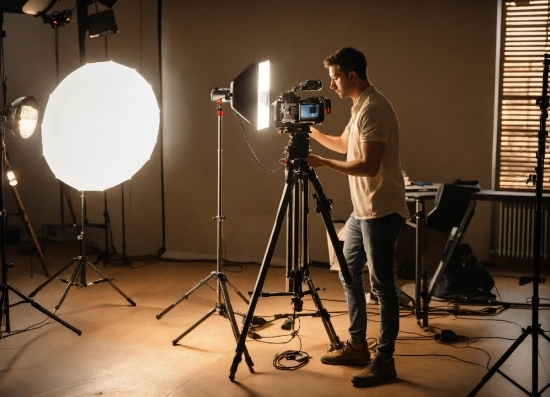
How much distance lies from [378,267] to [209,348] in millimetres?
1167

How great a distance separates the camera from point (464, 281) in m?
4.51

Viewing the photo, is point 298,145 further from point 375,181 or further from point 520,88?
point 520,88

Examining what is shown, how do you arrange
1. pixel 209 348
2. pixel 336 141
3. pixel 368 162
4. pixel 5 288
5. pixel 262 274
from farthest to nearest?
pixel 5 288, pixel 209 348, pixel 336 141, pixel 262 274, pixel 368 162

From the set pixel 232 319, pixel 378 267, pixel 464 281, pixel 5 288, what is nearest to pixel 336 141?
pixel 378 267

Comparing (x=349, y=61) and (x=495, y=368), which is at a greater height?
(x=349, y=61)

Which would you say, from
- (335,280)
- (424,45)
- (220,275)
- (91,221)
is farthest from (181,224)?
(424,45)

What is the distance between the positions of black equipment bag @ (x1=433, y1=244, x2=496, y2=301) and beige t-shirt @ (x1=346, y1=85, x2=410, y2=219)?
1.77 meters

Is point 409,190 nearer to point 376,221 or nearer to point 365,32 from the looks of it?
point 376,221

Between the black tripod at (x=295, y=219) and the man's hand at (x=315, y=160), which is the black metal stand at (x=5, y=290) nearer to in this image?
the black tripod at (x=295, y=219)

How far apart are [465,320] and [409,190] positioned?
0.96 m

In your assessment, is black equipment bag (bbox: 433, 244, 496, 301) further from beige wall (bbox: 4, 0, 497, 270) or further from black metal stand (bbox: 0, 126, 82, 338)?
black metal stand (bbox: 0, 126, 82, 338)

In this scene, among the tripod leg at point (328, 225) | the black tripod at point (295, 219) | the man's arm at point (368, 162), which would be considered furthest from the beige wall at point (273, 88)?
the man's arm at point (368, 162)

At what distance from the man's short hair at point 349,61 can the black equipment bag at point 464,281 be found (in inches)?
82.0

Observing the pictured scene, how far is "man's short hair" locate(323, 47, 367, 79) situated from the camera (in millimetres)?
2926
